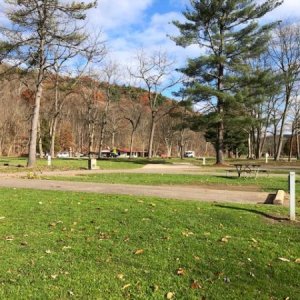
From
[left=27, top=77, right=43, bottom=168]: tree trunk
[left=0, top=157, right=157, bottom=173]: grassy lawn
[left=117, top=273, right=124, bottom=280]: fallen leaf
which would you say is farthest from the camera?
[left=27, top=77, right=43, bottom=168]: tree trunk

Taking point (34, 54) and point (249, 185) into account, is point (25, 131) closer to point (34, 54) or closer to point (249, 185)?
point (34, 54)

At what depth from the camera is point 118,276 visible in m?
5.23

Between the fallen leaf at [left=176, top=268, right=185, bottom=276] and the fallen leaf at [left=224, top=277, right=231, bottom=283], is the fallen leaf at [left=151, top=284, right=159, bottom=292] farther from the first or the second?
the fallen leaf at [left=224, top=277, right=231, bottom=283]

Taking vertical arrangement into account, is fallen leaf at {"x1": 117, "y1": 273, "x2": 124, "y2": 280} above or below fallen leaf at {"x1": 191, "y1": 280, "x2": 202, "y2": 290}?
above

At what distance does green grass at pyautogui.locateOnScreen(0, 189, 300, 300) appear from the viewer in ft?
16.1

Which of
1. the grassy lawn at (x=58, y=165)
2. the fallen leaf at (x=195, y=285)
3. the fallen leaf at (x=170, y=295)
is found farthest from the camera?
the grassy lawn at (x=58, y=165)

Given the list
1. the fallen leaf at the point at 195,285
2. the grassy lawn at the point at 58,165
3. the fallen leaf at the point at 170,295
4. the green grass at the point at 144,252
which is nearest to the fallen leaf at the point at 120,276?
the green grass at the point at 144,252

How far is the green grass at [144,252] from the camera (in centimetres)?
490

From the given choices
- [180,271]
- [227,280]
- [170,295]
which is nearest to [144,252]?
[180,271]

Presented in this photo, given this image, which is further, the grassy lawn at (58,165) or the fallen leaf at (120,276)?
the grassy lawn at (58,165)

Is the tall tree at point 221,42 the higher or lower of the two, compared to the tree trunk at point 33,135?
higher

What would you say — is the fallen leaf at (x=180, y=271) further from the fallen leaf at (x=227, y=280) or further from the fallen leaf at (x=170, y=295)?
the fallen leaf at (x=170, y=295)

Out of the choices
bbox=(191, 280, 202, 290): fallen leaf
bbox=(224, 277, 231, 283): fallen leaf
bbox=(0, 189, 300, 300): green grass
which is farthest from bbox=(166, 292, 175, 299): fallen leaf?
bbox=(224, 277, 231, 283): fallen leaf

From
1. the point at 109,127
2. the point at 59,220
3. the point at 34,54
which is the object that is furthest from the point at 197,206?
the point at 109,127
